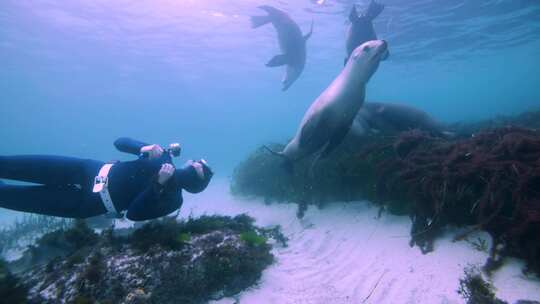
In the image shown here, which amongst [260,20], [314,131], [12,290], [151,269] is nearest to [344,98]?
[314,131]

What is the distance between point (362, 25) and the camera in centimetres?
1159

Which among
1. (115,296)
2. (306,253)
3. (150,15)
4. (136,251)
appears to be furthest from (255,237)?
(150,15)

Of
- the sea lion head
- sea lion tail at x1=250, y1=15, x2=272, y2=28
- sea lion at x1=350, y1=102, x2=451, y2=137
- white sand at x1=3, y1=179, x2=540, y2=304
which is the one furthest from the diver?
sea lion tail at x1=250, y1=15, x2=272, y2=28

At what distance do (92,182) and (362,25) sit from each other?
10.2 meters

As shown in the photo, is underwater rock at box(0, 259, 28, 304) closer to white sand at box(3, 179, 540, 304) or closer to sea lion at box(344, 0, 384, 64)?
white sand at box(3, 179, 540, 304)

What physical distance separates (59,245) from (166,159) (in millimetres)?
3263

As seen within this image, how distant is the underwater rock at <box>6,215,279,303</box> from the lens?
4203mm

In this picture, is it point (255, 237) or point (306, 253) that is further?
point (306, 253)

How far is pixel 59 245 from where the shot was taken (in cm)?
645

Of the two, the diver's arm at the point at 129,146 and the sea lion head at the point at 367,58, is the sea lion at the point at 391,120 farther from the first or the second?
the diver's arm at the point at 129,146

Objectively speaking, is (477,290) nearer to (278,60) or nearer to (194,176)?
(194,176)

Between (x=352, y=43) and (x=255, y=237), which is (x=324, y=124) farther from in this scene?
(x=352, y=43)

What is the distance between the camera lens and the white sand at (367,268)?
428 cm

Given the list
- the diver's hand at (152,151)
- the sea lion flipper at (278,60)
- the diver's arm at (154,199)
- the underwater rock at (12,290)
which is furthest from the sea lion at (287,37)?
the underwater rock at (12,290)
